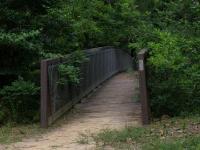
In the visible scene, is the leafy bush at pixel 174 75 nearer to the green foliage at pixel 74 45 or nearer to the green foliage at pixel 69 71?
the green foliage at pixel 74 45

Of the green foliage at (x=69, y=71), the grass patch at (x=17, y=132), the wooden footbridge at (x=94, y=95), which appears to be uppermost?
the green foliage at (x=69, y=71)

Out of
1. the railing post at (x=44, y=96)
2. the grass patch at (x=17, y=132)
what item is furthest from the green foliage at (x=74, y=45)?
the railing post at (x=44, y=96)

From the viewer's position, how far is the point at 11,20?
12.8m

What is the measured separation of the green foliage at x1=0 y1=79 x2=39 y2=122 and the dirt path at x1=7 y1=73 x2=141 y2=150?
0.93m

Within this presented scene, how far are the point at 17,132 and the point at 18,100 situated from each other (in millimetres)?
1292

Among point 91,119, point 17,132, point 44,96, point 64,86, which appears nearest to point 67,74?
point 64,86

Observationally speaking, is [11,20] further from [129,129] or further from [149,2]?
[149,2]

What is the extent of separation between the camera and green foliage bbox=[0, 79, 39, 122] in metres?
11.8

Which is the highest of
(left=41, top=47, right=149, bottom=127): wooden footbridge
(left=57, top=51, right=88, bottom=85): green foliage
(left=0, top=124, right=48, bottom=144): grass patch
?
(left=57, top=51, right=88, bottom=85): green foliage

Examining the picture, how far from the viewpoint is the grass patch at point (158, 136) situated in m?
8.42

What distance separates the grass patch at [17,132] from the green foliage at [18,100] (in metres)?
0.38

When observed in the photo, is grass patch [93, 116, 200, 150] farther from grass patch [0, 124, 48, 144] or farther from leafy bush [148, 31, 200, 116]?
grass patch [0, 124, 48, 144]

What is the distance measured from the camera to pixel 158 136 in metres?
9.45

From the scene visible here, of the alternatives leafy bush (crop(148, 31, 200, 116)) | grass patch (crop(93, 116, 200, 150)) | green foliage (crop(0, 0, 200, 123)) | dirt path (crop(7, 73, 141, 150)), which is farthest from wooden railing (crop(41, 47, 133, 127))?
leafy bush (crop(148, 31, 200, 116))
